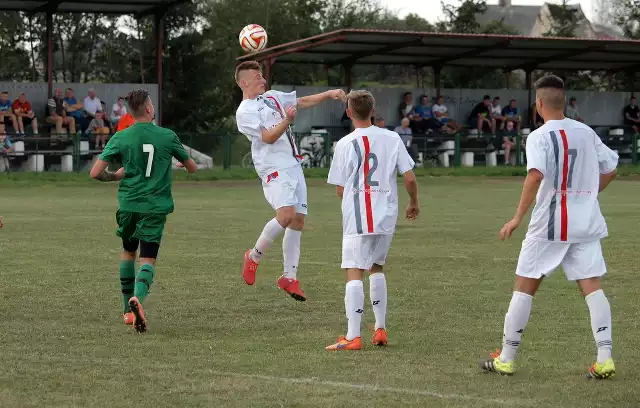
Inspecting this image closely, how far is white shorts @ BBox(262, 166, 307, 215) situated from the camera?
35.6 feet

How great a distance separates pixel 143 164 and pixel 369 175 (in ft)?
5.83

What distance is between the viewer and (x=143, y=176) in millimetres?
8961

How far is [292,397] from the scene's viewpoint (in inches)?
257

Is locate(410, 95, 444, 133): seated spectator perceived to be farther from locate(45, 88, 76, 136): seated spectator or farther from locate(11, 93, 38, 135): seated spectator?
locate(11, 93, 38, 135): seated spectator

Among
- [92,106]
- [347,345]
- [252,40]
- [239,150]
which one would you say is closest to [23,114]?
[92,106]

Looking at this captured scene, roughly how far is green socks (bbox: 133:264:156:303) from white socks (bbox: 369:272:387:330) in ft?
5.59

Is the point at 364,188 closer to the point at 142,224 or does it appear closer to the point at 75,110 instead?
the point at 142,224

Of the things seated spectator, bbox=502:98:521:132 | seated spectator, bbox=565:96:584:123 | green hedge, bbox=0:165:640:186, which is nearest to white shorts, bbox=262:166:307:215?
green hedge, bbox=0:165:640:186

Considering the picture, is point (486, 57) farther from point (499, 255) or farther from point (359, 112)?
point (359, 112)

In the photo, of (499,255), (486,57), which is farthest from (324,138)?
(499,255)

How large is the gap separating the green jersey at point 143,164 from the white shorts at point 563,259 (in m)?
3.00

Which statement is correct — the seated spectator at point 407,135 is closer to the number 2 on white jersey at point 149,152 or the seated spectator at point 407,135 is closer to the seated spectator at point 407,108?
the seated spectator at point 407,108

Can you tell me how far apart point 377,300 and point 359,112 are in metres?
1.26

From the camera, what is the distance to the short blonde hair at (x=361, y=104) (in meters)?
8.19
